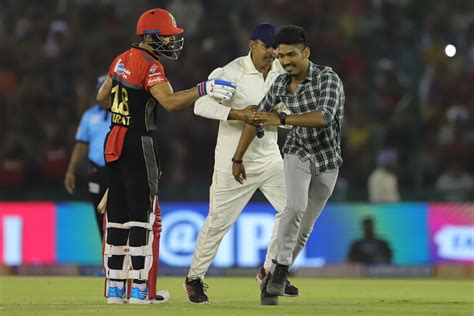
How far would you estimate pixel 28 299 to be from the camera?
11258 mm

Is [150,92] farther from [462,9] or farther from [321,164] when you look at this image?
[462,9]

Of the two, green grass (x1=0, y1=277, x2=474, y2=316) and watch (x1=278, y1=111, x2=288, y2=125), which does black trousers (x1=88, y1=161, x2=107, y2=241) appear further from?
watch (x1=278, y1=111, x2=288, y2=125)

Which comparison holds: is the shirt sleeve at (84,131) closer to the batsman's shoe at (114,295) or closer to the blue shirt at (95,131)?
the blue shirt at (95,131)

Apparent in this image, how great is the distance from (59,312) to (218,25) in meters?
11.8

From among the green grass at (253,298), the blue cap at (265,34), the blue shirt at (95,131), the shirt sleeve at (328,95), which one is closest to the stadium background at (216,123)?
the green grass at (253,298)

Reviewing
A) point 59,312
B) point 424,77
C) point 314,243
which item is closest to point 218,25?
point 424,77

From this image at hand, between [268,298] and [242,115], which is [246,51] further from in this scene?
[268,298]

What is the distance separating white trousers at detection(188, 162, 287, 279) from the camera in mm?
10828

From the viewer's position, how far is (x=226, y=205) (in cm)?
1093

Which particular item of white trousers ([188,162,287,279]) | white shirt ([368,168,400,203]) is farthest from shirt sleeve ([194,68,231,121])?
white shirt ([368,168,400,203])

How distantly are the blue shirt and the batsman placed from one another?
4.39m

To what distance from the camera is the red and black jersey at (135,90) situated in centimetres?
998

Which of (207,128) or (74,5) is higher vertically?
(74,5)

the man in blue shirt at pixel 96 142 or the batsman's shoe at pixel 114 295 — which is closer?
the batsman's shoe at pixel 114 295
